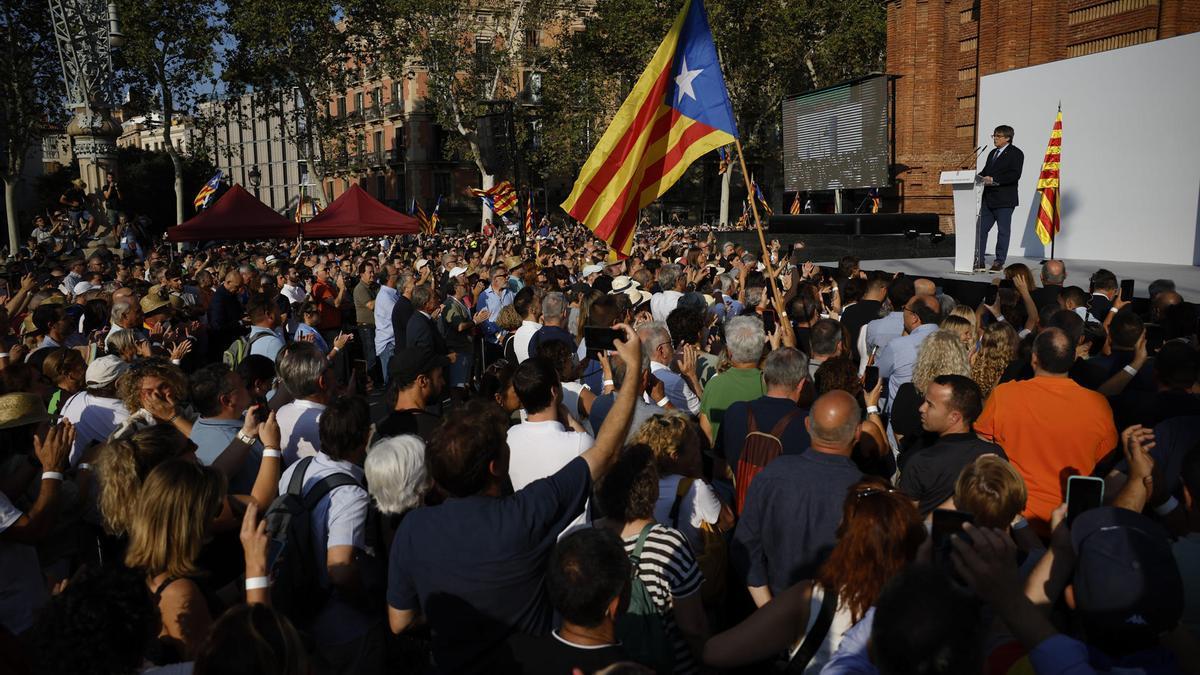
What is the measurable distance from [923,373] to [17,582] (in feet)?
13.8

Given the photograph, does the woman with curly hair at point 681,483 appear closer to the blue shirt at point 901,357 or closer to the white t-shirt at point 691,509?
the white t-shirt at point 691,509

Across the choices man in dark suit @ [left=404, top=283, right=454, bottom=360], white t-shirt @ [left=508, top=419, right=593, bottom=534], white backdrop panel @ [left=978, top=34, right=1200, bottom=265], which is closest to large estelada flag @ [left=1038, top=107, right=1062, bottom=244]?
white backdrop panel @ [left=978, top=34, right=1200, bottom=265]

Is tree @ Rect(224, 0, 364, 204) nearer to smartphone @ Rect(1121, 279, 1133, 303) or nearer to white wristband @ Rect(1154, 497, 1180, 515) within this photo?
smartphone @ Rect(1121, 279, 1133, 303)

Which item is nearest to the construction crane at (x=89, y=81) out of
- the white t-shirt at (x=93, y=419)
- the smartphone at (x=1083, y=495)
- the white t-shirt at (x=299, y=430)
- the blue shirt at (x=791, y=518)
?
the white t-shirt at (x=93, y=419)

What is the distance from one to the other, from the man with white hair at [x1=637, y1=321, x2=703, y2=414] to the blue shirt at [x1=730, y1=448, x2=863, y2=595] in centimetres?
196

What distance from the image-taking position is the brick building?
54.9ft

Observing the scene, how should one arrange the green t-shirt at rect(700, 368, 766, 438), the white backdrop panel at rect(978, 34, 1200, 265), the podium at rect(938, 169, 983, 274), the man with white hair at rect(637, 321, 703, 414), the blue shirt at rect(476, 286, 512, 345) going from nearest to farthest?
the green t-shirt at rect(700, 368, 766, 438) → the man with white hair at rect(637, 321, 703, 414) → the blue shirt at rect(476, 286, 512, 345) → the podium at rect(938, 169, 983, 274) → the white backdrop panel at rect(978, 34, 1200, 265)

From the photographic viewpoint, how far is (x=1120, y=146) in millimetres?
14000

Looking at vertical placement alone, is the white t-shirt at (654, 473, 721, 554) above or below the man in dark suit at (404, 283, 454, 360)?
below

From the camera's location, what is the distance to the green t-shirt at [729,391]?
16.8 ft

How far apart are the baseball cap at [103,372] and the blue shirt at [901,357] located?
15.1 feet

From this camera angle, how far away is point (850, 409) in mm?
3455

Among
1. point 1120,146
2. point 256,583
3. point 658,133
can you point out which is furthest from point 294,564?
point 1120,146

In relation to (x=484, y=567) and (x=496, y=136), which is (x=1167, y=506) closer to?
(x=484, y=567)
